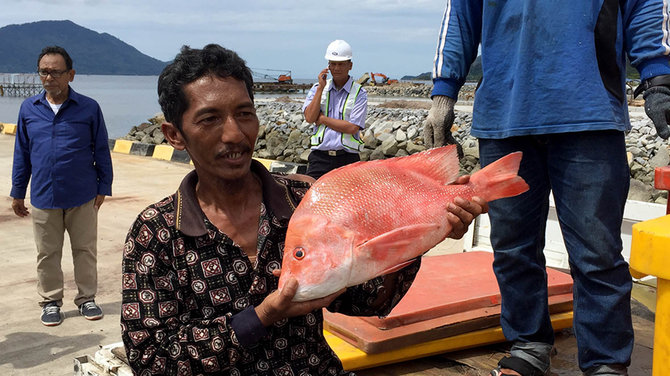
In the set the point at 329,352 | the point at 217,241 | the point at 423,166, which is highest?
the point at 423,166

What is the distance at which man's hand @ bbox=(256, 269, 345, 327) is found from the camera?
138cm

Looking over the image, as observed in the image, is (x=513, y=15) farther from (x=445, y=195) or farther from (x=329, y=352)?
(x=329, y=352)

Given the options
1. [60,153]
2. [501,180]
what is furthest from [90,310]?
[501,180]

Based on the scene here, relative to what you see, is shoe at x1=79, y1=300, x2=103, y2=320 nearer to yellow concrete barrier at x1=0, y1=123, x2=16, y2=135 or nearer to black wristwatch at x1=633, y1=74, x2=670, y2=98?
black wristwatch at x1=633, y1=74, x2=670, y2=98

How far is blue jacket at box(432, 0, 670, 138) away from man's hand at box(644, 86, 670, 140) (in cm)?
8

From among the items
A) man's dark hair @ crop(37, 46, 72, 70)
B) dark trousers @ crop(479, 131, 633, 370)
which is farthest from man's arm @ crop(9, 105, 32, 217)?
dark trousers @ crop(479, 131, 633, 370)

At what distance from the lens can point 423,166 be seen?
1584 mm

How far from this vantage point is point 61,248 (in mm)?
4648

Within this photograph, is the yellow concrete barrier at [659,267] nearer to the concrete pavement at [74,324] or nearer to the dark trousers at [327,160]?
the concrete pavement at [74,324]

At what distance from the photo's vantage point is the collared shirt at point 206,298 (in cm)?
162

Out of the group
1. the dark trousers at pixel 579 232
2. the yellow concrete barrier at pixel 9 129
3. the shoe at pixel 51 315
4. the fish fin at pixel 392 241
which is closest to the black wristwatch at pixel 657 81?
the dark trousers at pixel 579 232

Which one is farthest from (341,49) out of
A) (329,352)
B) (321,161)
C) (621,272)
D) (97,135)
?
(329,352)

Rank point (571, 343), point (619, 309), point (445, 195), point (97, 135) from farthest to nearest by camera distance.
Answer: point (97, 135), point (571, 343), point (619, 309), point (445, 195)

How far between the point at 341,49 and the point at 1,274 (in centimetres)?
343
